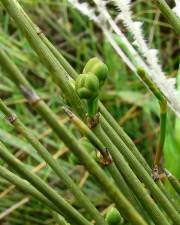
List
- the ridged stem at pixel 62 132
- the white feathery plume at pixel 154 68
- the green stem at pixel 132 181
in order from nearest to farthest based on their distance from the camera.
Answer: the ridged stem at pixel 62 132 → the green stem at pixel 132 181 → the white feathery plume at pixel 154 68

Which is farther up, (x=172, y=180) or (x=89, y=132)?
(x=89, y=132)

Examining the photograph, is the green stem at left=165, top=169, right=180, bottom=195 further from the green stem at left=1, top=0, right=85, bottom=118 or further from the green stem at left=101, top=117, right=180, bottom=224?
the green stem at left=1, top=0, right=85, bottom=118

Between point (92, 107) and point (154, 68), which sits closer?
Answer: point (92, 107)

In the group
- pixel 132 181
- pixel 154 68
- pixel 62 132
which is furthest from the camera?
pixel 154 68

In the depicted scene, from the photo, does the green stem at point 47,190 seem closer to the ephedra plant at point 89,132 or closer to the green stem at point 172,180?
the ephedra plant at point 89,132

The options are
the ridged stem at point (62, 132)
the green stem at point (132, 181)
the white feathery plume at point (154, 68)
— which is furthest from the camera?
the white feathery plume at point (154, 68)

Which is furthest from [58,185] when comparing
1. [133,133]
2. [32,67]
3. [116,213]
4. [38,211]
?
[116,213]

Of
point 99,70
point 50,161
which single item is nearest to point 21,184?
point 50,161

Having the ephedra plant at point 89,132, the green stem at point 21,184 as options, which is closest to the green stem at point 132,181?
the ephedra plant at point 89,132

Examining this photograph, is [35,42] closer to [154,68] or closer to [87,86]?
[87,86]
